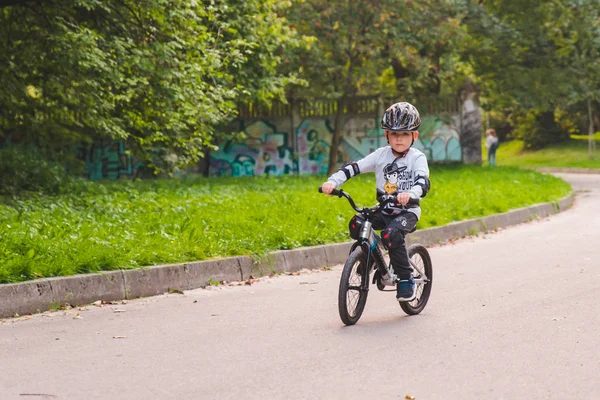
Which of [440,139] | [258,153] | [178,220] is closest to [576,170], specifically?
[440,139]

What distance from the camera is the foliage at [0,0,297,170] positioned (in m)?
14.4

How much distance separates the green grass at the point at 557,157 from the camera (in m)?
40.3

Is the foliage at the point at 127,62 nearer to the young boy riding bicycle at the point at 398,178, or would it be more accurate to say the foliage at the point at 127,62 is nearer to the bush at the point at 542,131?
the young boy riding bicycle at the point at 398,178

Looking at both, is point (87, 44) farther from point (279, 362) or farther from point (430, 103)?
point (430, 103)

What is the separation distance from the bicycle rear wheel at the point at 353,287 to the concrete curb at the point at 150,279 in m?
2.44

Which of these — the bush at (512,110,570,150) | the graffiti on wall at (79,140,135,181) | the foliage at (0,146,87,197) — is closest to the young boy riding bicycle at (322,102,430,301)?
the foliage at (0,146,87,197)

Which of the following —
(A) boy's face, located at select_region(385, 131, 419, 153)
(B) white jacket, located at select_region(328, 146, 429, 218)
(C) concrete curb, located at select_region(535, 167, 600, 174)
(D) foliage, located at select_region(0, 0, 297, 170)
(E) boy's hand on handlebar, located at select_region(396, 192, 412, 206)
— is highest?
(D) foliage, located at select_region(0, 0, 297, 170)

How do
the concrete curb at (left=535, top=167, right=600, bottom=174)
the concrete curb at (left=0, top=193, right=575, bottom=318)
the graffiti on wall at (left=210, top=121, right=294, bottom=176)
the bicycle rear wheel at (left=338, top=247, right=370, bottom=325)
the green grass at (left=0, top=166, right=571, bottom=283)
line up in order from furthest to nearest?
the concrete curb at (left=535, top=167, right=600, bottom=174)
the graffiti on wall at (left=210, top=121, right=294, bottom=176)
the green grass at (left=0, top=166, right=571, bottom=283)
the concrete curb at (left=0, top=193, right=575, bottom=318)
the bicycle rear wheel at (left=338, top=247, right=370, bottom=325)

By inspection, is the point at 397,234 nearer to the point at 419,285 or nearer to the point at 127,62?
the point at 419,285

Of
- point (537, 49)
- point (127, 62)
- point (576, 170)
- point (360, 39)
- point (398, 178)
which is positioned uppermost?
point (360, 39)

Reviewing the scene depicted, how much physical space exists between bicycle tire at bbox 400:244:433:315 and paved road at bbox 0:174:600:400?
0.11 metres

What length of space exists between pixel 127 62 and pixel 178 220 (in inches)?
139

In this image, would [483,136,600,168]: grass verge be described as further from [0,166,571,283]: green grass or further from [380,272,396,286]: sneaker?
[380,272,396,286]: sneaker

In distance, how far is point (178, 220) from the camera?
39.4 ft
